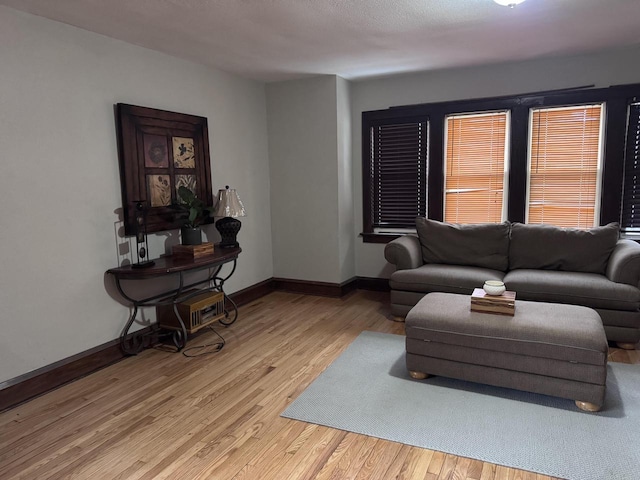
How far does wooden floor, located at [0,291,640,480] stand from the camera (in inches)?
81.7

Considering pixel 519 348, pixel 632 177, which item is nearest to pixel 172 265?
pixel 519 348

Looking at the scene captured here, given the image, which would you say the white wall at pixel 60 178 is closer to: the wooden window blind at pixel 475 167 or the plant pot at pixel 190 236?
the plant pot at pixel 190 236

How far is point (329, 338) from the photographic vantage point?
375 cm

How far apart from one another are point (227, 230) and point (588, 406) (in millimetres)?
3041

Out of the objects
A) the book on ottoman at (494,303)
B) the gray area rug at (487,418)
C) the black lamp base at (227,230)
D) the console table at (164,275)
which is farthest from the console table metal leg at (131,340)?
the book on ottoman at (494,303)

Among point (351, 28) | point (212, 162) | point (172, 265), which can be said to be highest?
point (351, 28)

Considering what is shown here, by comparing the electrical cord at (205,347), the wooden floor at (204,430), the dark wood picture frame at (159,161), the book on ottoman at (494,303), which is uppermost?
the dark wood picture frame at (159,161)

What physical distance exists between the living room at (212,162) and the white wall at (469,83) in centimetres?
1

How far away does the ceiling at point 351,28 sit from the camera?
2760 mm

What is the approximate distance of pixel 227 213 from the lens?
3.98 meters

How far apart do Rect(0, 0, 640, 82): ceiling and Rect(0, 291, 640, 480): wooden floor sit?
2469 mm

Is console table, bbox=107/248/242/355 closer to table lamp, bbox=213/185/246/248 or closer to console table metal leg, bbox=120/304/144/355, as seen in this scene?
console table metal leg, bbox=120/304/144/355

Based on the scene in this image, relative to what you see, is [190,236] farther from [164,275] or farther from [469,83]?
[469,83]

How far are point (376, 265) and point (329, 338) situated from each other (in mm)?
1679
